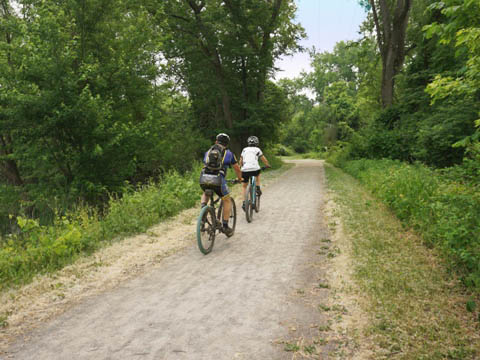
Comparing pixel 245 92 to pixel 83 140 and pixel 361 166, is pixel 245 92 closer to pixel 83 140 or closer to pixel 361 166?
pixel 361 166

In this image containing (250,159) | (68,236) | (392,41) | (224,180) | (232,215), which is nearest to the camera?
(68,236)

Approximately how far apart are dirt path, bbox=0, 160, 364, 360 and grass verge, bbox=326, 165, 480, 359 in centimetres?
45

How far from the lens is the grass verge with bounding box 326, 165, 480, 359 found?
281 cm

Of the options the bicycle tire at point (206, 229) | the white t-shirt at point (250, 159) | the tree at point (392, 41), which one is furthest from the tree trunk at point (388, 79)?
the bicycle tire at point (206, 229)

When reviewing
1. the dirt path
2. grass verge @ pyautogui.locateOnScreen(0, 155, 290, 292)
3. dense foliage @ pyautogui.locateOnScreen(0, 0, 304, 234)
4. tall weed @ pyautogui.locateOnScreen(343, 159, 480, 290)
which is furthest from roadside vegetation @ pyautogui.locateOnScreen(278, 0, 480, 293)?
dense foliage @ pyautogui.locateOnScreen(0, 0, 304, 234)

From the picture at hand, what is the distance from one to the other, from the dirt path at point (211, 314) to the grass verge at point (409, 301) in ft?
1.48

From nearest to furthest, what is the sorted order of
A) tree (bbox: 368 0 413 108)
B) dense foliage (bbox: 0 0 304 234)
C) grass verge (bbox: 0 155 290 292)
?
grass verge (bbox: 0 155 290 292), dense foliage (bbox: 0 0 304 234), tree (bbox: 368 0 413 108)

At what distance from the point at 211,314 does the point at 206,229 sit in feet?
7.48

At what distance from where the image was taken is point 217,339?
10.1 feet

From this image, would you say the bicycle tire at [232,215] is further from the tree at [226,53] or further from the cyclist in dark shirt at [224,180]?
the tree at [226,53]

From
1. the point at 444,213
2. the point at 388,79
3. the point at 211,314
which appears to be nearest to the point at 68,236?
the point at 211,314

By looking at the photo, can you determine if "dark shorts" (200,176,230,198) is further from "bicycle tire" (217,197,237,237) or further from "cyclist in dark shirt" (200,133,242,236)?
"bicycle tire" (217,197,237,237)

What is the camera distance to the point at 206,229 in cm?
573

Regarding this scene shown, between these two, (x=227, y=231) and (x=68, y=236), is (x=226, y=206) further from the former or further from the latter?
(x=68, y=236)
